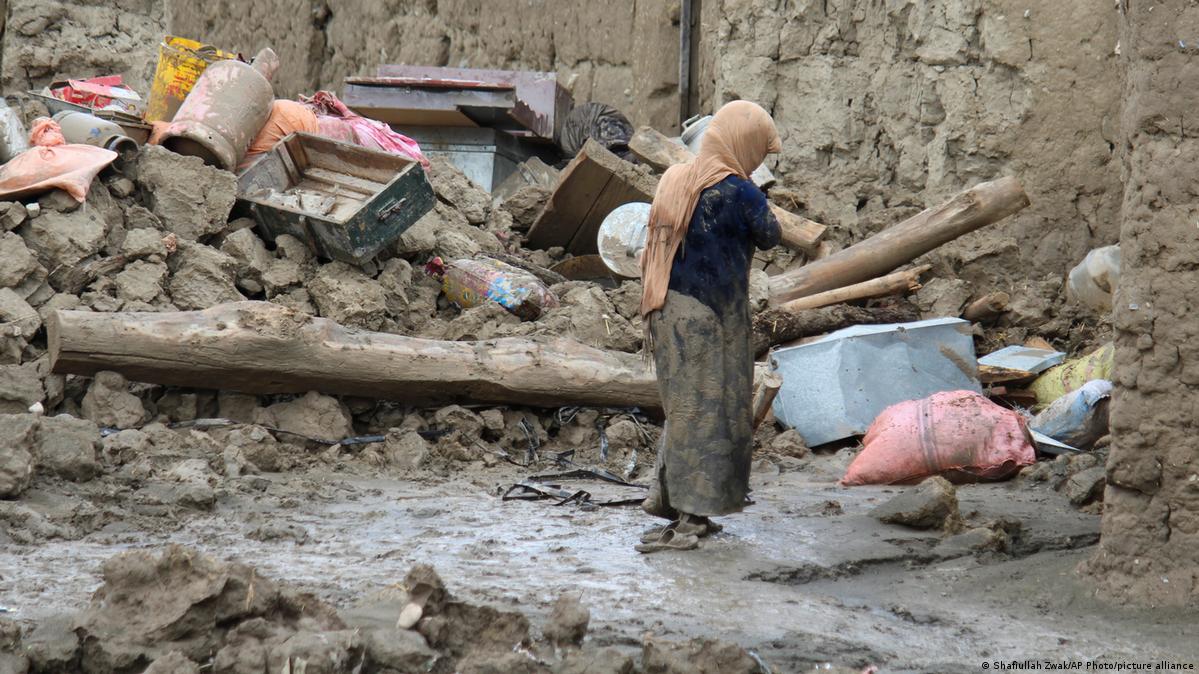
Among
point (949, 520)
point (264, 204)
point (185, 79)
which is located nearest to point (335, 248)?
point (264, 204)

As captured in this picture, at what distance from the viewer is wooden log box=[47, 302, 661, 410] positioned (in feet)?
19.7

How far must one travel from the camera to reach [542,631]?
3256 millimetres

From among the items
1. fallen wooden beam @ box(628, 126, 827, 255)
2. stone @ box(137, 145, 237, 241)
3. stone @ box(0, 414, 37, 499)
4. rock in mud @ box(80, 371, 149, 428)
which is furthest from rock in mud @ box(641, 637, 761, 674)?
fallen wooden beam @ box(628, 126, 827, 255)

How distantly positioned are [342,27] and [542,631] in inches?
434

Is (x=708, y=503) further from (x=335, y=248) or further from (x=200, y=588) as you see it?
(x=335, y=248)

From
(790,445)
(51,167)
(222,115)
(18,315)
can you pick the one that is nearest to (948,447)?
(790,445)

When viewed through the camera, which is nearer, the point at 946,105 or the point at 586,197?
the point at 586,197

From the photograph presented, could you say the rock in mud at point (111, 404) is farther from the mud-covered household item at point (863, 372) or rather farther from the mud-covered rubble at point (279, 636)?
the mud-covered household item at point (863, 372)

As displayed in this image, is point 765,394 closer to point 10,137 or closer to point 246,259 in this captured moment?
point 246,259

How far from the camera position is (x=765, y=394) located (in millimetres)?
6520

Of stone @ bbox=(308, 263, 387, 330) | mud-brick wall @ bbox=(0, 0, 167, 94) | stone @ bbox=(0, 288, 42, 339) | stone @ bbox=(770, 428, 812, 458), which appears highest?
mud-brick wall @ bbox=(0, 0, 167, 94)

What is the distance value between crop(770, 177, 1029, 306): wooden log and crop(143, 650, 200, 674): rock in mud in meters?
5.85

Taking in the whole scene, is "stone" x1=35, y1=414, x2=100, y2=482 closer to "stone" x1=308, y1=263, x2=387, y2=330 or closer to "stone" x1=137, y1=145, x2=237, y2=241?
"stone" x1=308, y1=263, x2=387, y2=330

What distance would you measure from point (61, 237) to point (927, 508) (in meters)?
4.70
